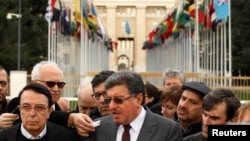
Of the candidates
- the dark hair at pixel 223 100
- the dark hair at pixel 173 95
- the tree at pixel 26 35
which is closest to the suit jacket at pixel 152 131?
the dark hair at pixel 223 100

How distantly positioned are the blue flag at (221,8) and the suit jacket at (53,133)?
21.7m

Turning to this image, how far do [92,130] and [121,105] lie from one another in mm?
343

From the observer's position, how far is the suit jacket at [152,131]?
402cm

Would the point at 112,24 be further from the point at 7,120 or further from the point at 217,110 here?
the point at 217,110

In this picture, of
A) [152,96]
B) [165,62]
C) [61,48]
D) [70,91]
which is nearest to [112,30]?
[165,62]

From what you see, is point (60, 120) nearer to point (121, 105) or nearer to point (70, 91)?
point (121, 105)

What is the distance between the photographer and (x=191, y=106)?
5.16 m

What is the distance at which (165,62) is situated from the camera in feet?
175

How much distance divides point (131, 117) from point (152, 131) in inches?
6.9

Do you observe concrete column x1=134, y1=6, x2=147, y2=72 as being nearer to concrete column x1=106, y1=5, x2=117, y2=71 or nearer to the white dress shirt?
concrete column x1=106, y1=5, x2=117, y2=71

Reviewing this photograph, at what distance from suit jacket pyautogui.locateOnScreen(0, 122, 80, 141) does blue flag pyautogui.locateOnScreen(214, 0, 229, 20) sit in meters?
21.7

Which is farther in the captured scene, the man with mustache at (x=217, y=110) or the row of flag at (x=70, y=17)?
the row of flag at (x=70, y=17)

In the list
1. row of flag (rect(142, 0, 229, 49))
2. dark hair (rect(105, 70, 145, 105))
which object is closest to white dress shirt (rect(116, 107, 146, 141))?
dark hair (rect(105, 70, 145, 105))

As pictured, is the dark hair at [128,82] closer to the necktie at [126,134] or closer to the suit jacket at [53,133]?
the necktie at [126,134]
